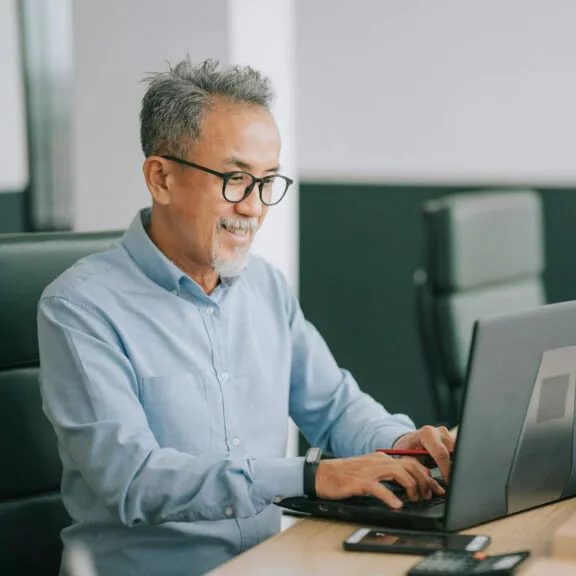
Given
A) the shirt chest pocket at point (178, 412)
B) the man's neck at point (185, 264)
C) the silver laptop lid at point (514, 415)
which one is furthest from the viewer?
the man's neck at point (185, 264)

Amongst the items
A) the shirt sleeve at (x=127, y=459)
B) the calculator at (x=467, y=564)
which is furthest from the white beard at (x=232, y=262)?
the calculator at (x=467, y=564)

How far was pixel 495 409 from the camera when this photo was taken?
1.35 metres

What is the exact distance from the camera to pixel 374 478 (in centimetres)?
145

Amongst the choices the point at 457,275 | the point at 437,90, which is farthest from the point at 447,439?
the point at 437,90

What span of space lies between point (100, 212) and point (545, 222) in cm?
134

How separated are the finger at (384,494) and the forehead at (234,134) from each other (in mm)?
→ 540

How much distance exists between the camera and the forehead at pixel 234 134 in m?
1.70

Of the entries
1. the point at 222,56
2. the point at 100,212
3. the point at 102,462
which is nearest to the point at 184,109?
the point at 102,462

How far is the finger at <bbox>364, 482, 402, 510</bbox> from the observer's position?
1435mm

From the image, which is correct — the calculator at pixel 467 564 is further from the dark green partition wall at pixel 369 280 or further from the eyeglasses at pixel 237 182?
the dark green partition wall at pixel 369 280

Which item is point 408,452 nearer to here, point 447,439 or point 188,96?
point 447,439

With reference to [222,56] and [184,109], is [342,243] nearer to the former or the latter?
[222,56]

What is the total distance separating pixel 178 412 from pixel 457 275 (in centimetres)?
102

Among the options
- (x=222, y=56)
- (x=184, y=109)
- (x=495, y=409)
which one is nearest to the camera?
(x=495, y=409)
